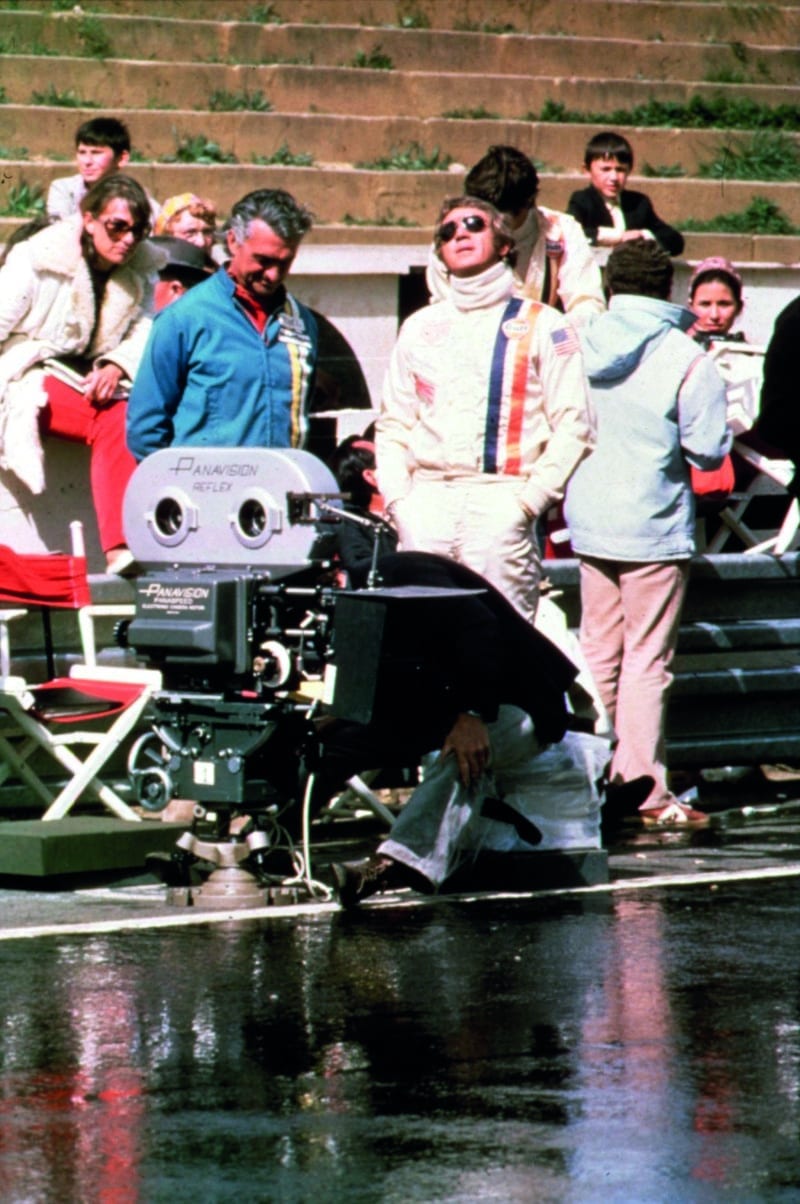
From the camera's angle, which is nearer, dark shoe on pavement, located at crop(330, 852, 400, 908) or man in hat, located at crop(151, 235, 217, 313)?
dark shoe on pavement, located at crop(330, 852, 400, 908)

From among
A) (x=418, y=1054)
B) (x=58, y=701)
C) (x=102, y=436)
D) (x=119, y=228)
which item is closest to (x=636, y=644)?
(x=102, y=436)

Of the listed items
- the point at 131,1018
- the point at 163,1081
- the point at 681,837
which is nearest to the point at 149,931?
the point at 131,1018

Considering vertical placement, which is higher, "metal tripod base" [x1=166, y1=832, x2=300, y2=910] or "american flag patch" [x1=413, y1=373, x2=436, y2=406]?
"american flag patch" [x1=413, y1=373, x2=436, y2=406]

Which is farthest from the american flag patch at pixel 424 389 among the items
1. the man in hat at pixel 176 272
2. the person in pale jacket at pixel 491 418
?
the man in hat at pixel 176 272

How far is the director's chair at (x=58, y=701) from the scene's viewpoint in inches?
384

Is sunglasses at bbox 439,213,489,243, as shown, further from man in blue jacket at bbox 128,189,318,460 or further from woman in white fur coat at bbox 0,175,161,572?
woman in white fur coat at bbox 0,175,161,572

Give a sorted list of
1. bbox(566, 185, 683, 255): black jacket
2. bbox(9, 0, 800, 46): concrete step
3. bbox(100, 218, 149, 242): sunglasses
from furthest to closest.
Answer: bbox(9, 0, 800, 46): concrete step
bbox(566, 185, 683, 255): black jacket
bbox(100, 218, 149, 242): sunglasses

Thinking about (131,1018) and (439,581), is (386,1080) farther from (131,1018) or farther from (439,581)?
(439,581)

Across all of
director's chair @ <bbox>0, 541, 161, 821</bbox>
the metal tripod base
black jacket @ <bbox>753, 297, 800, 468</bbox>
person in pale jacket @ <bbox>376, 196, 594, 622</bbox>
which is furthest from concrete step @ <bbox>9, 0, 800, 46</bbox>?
the metal tripod base

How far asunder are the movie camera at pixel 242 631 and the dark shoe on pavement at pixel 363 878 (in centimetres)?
17

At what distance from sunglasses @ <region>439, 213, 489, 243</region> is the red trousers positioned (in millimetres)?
1878

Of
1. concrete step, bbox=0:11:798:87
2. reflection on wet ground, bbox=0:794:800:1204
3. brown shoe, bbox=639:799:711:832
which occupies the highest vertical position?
concrete step, bbox=0:11:798:87

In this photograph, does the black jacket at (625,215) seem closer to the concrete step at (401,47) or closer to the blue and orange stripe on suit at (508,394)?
the concrete step at (401,47)

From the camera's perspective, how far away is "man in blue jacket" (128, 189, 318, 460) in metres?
9.65
